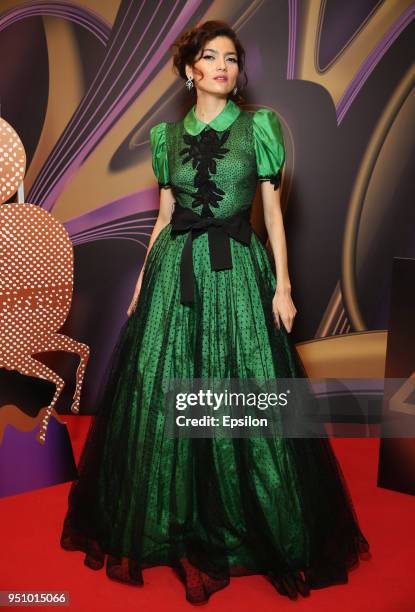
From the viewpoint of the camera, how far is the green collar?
2.10m

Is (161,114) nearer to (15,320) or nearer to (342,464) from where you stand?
(15,320)

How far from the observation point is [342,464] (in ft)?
9.08

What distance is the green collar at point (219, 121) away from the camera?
2100 millimetres

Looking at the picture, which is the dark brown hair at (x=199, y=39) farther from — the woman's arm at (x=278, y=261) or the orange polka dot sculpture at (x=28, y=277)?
the orange polka dot sculpture at (x=28, y=277)

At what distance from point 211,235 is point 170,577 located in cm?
106

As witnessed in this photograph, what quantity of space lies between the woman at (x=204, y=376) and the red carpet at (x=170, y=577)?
0.14 feet

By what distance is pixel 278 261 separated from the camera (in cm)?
207

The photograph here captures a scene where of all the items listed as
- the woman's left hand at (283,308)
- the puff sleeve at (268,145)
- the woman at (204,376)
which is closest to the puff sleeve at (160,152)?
the woman at (204,376)

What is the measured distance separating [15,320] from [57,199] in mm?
987

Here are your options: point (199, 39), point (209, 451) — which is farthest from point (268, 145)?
point (209, 451)

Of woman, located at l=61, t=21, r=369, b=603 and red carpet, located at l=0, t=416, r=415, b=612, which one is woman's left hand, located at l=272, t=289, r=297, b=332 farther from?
red carpet, located at l=0, t=416, r=415, b=612
